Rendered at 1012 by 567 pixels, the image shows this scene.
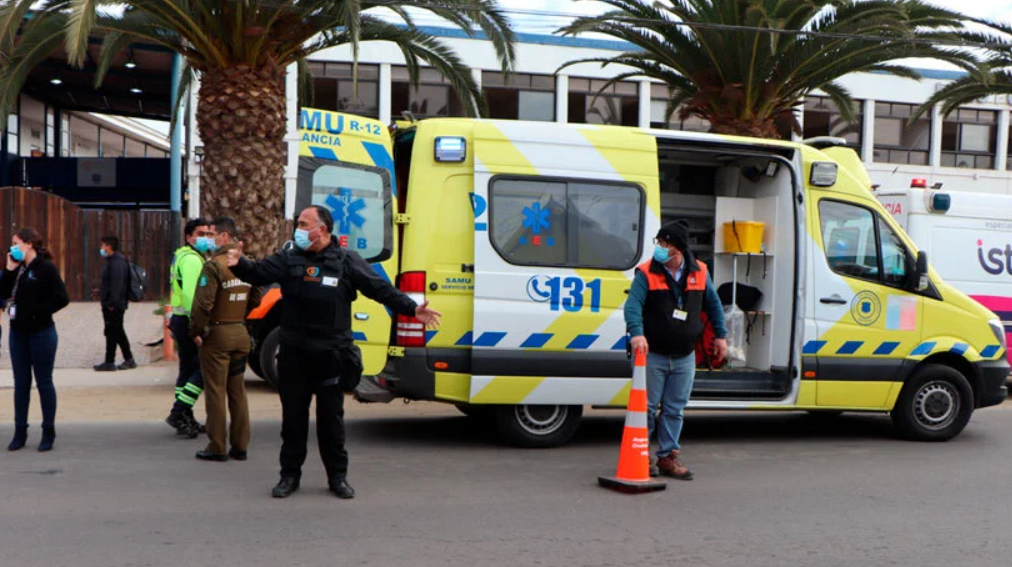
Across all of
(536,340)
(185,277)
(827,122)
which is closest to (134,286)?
(185,277)

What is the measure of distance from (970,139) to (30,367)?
101 feet

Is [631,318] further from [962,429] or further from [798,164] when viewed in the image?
[962,429]

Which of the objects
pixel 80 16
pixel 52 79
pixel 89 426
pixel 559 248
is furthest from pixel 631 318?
pixel 52 79

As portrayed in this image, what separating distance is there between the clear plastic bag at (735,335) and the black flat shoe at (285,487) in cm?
437

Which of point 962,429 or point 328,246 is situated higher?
point 328,246

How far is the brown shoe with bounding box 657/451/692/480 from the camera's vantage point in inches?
275

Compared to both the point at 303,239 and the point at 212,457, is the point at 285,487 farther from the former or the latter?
the point at 303,239

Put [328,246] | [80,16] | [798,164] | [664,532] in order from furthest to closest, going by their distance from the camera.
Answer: [80,16]
[798,164]
[328,246]
[664,532]

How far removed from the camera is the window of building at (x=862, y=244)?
8523 millimetres

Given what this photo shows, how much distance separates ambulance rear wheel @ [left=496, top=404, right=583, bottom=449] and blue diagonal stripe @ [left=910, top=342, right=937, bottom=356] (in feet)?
9.79

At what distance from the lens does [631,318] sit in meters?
6.78

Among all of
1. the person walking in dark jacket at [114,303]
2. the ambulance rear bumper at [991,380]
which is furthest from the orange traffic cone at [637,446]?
the person walking in dark jacket at [114,303]

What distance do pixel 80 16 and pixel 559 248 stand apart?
5496mm

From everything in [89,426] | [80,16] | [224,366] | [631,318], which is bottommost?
[89,426]
